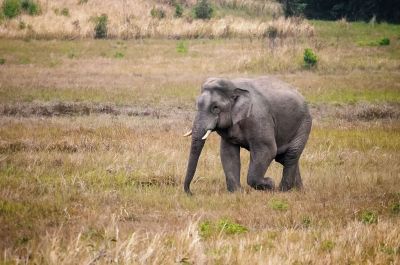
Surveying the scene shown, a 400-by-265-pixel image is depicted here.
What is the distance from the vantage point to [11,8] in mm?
40125

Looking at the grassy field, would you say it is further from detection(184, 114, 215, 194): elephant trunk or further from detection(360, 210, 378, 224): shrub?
detection(184, 114, 215, 194): elephant trunk

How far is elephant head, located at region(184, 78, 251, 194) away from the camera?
34.5 ft

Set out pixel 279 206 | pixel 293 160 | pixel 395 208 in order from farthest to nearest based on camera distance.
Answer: pixel 293 160 → pixel 395 208 → pixel 279 206

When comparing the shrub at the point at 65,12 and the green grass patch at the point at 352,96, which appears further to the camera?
the shrub at the point at 65,12

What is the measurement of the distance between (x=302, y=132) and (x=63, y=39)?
2617 centimetres

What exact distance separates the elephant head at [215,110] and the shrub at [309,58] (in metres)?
17.8

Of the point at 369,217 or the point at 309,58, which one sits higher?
the point at 369,217

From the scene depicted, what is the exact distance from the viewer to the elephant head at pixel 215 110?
1052 centimetres

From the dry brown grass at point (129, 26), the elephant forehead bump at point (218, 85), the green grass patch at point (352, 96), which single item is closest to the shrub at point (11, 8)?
the dry brown grass at point (129, 26)

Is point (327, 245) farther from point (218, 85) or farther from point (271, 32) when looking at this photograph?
point (271, 32)

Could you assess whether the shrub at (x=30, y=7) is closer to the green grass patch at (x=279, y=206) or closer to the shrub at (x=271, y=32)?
the shrub at (x=271, y=32)

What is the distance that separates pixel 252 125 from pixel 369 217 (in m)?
2.54

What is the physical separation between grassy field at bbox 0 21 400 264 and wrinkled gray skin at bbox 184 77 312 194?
1.27 feet

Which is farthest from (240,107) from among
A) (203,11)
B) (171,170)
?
(203,11)
